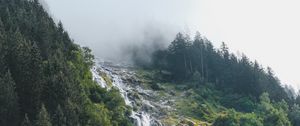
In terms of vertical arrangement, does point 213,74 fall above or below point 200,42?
below

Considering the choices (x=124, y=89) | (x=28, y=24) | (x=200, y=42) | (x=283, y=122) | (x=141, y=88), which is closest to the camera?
(x=28, y=24)

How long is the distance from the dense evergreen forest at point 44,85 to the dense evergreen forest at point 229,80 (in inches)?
1266

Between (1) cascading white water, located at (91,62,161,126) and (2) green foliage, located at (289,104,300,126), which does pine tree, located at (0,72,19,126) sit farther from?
(2) green foliage, located at (289,104,300,126)

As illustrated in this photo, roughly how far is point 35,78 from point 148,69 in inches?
3766

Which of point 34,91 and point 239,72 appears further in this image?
point 239,72

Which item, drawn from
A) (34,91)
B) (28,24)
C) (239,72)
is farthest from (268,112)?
(34,91)

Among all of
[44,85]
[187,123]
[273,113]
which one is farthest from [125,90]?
[44,85]

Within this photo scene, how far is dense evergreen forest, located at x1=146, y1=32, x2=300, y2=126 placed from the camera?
140m

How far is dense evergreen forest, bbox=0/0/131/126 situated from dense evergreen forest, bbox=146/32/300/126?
32168 mm

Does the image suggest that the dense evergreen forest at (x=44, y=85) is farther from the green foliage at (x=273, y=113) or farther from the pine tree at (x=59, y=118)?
the green foliage at (x=273, y=113)

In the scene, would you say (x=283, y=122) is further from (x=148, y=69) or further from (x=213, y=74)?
(x=148, y=69)

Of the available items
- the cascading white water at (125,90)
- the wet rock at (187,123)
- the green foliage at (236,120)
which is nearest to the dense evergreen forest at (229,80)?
the green foliage at (236,120)

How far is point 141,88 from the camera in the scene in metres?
160

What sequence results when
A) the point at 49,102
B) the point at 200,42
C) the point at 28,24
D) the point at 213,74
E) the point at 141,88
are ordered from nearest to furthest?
the point at 49,102 → the point at 28,24 → the point at 141,88 → the point at 213,74 → the point at 200,42
